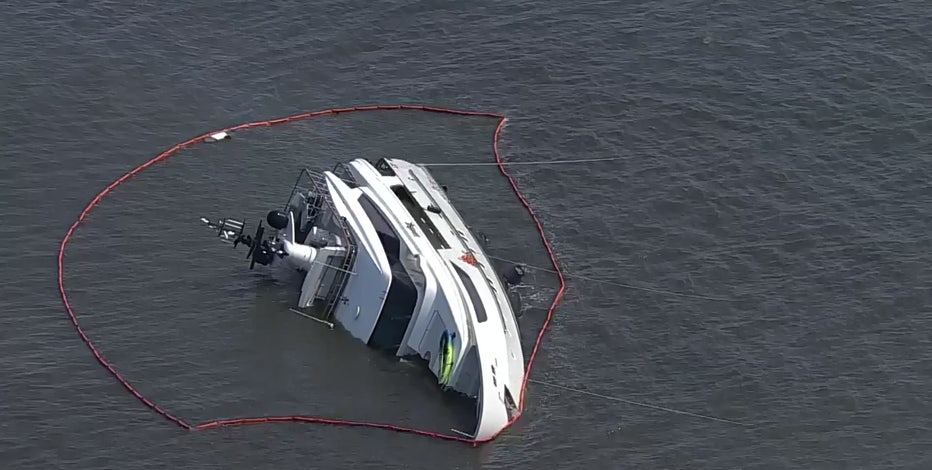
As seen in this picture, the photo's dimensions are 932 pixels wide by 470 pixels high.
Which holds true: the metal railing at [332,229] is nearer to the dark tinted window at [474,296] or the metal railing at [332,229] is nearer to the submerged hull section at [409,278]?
the submerged hull section at [409,278]

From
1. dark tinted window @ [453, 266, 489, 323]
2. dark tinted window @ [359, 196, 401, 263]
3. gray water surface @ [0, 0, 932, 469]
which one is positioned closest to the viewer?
gray water surface @ [0, 0, 932, 469]

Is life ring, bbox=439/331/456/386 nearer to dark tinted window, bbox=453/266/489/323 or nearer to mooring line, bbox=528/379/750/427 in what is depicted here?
dark tinted window, bbox=453/266/489/323

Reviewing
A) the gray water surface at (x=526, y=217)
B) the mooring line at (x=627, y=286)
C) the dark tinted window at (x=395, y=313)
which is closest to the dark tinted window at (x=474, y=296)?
the dark tinted window at (x=395, y=313)

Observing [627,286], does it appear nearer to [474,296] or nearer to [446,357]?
[474,296]

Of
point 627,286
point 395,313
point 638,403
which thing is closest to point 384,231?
point 395,313

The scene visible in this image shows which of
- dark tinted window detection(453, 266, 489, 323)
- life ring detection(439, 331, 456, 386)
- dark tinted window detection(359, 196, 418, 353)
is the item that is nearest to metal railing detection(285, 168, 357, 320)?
dark tinted window detection(359, 196, 418, 353)

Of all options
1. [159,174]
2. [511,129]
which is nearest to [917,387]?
[511,129]

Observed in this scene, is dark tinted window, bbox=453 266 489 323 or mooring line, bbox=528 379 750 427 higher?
dark tinted window, bbox=453 266 489 323
